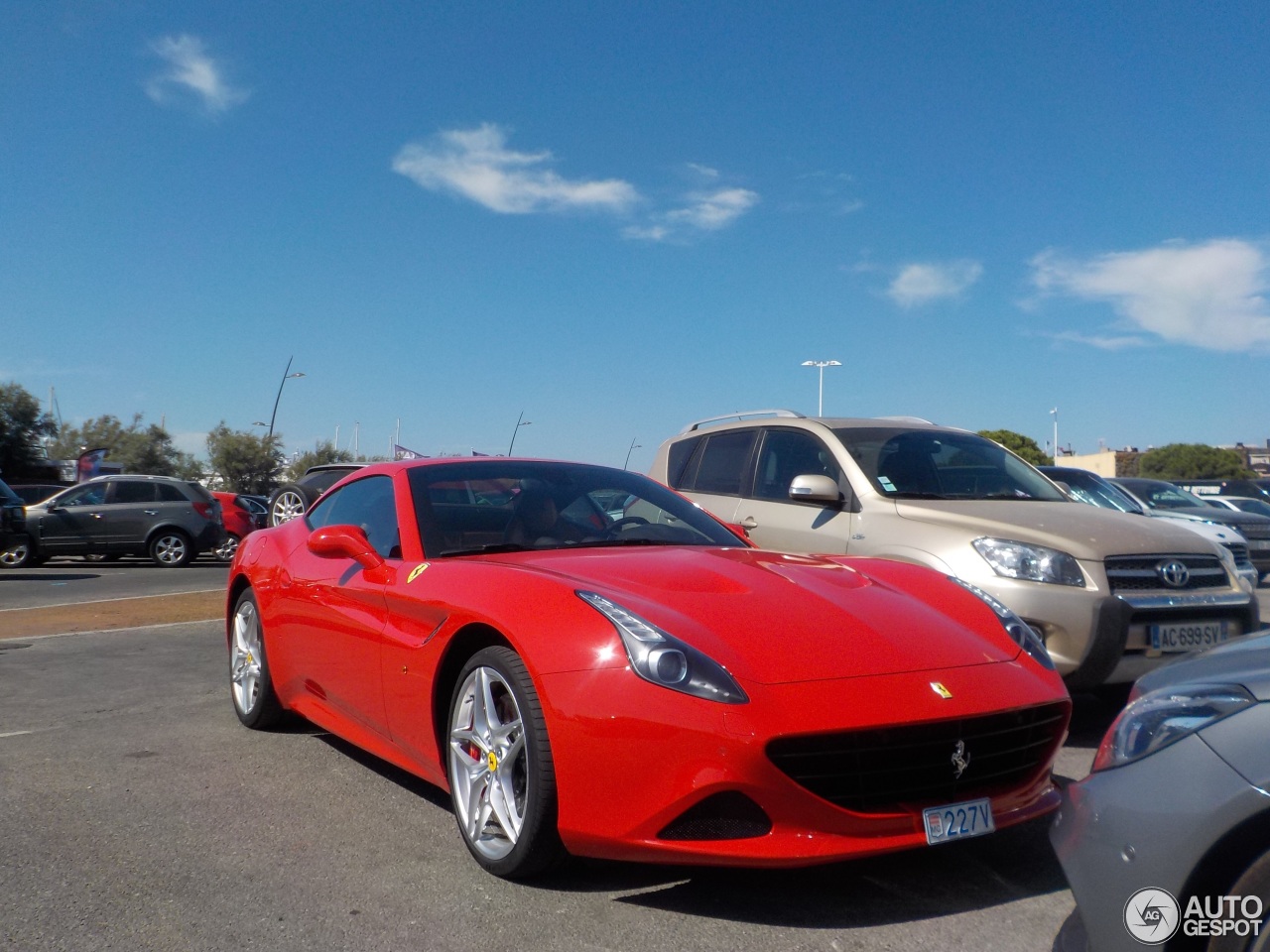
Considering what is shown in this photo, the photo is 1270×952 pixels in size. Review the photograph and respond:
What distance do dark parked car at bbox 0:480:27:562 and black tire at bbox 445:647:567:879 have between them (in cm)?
1602

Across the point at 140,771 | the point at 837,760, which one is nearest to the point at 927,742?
the point at 837,760

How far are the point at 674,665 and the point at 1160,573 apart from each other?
3.42 m

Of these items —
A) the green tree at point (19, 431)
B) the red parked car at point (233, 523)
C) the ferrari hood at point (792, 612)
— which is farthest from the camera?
the green tree at point (19, 431)

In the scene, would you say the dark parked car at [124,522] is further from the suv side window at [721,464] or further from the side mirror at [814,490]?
the side mirror at [814,490]

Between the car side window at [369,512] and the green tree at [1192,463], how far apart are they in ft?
233

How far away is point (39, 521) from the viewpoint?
19.0 m

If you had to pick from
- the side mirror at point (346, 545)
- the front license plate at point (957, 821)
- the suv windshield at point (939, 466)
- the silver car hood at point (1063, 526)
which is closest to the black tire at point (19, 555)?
the suv windshield at point (939, 466)

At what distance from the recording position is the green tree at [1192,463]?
69000 millimetres

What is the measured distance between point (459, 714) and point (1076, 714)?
3.96 meters

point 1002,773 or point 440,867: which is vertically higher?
point 1002,773

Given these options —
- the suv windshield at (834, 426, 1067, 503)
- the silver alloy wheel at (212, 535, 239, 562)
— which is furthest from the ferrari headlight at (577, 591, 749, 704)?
the silver alloy wheel at (212, 535, 239, 562)

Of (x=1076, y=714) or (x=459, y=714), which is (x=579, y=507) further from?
(x=1076, y=714)

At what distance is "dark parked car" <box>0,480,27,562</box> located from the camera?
55.3 ft

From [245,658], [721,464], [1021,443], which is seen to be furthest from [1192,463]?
[245,658]
